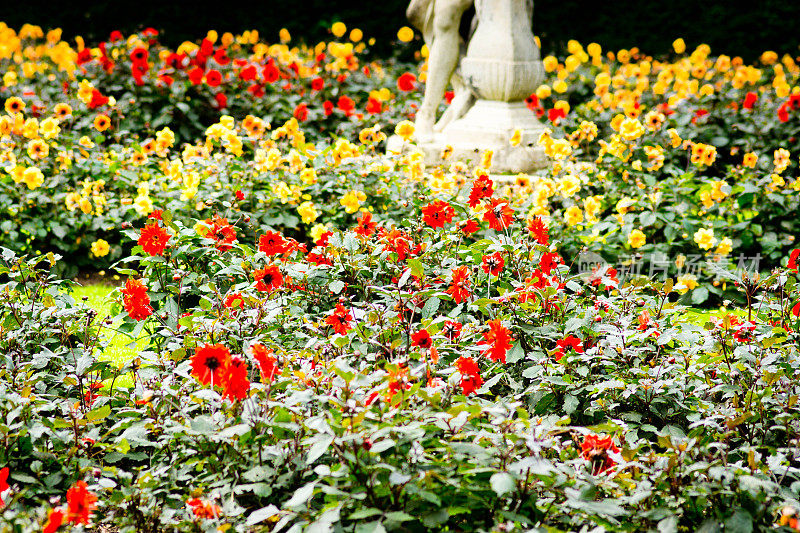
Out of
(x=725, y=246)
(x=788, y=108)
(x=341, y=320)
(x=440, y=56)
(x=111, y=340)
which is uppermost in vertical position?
(x=440, y=56)

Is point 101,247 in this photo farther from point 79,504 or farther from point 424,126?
point 79,504

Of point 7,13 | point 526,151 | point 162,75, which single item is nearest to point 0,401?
point 526,151

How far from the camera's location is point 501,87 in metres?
5.77

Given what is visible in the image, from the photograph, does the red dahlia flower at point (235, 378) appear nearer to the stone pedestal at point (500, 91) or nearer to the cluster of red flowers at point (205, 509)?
the cluster of red flowers at point (205, 509)

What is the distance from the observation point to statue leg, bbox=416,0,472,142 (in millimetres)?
5762

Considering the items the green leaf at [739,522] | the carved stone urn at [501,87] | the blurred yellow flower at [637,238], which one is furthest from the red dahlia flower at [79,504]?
the carved stone urn at [501,87]

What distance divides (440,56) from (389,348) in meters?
3.96

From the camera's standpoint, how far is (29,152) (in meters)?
4.70

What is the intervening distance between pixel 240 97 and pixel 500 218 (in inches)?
179

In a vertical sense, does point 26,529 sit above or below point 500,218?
below

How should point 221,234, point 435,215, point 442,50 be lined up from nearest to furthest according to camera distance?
point 435,215 < point 221,234 < point 442,50

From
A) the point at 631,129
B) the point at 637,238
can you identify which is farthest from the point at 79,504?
the point at 631,129

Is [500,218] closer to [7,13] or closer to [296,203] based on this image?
[296,203]

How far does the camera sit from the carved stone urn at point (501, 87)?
5.62 m
